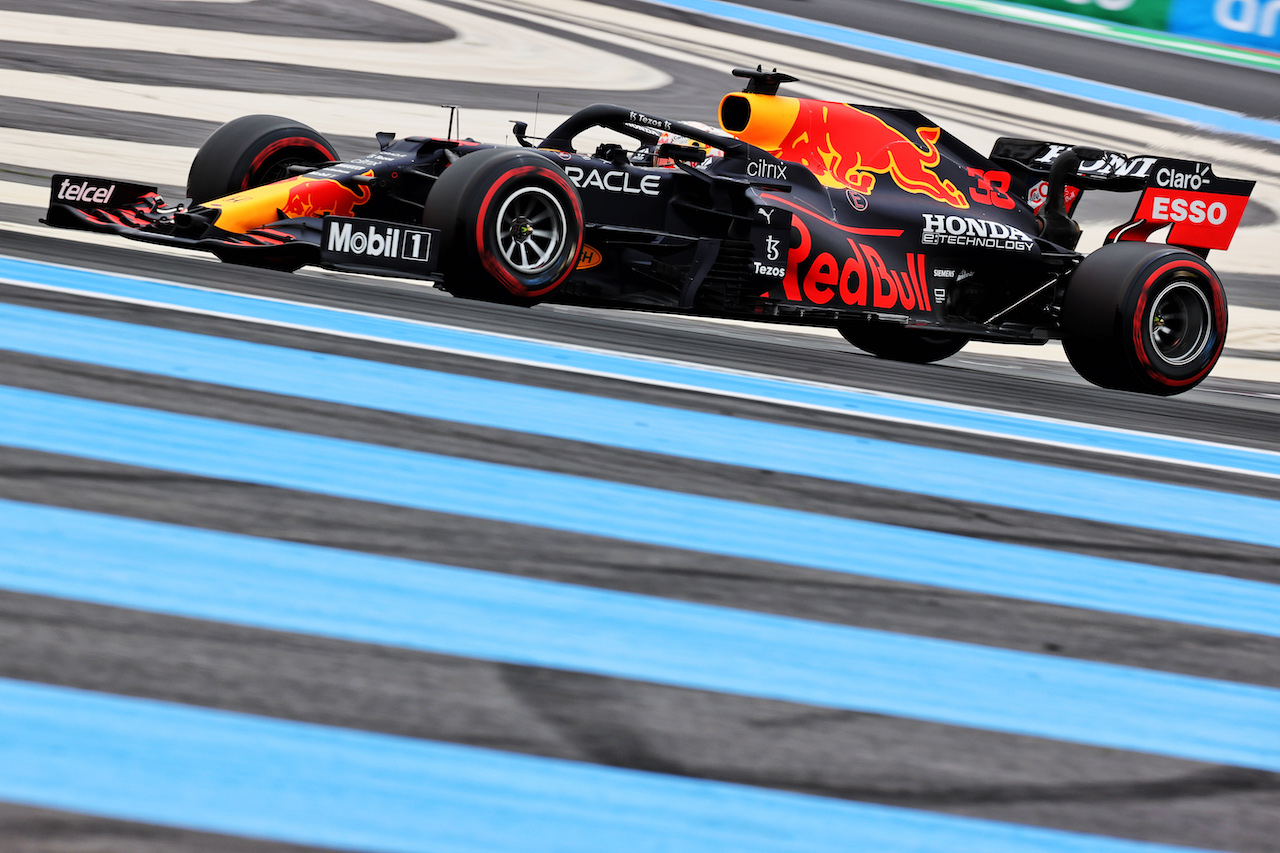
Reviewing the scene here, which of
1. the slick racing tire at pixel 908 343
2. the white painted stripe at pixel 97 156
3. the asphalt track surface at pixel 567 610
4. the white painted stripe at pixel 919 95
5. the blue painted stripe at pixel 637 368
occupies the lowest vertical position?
the slick racing tire at pixel 908 343

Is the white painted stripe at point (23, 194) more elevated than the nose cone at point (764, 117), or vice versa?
the nose cone at point (764, 117)

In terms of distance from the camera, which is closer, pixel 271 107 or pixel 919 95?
pixel 271 107

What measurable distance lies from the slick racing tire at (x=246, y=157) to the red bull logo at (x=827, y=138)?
7.06ft

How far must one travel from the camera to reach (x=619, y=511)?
10.6 feet

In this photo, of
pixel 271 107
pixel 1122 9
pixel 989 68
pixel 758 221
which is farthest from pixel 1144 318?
pixel 1122 9

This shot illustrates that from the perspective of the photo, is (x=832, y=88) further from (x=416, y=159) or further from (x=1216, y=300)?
(x=416, y=159)

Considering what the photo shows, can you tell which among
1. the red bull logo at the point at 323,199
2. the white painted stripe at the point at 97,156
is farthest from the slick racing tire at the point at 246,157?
the white painted stripe at the point at 97,156

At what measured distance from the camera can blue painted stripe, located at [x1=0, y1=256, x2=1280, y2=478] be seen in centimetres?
479

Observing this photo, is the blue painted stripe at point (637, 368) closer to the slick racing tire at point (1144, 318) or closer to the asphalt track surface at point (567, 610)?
the asphalt track surface at point (567, 610)

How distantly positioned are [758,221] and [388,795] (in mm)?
5399

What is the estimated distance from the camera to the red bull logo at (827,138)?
7.47 metres

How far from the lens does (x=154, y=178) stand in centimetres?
1012

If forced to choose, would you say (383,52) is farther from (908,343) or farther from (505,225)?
(505,225)

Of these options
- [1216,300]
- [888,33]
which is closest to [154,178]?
[1216,300]
